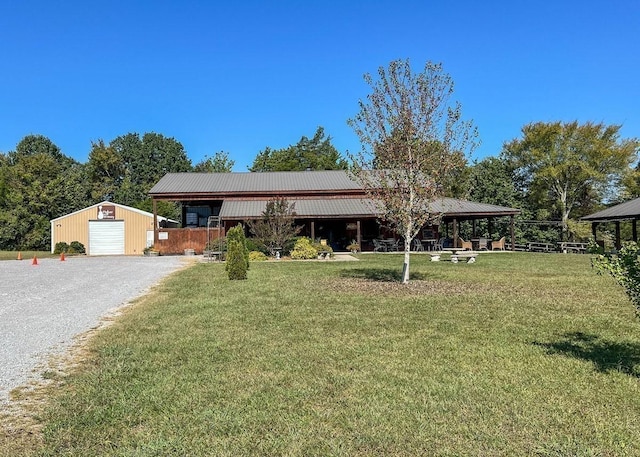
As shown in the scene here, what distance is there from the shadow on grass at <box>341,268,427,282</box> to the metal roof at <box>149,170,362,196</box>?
48.8 ft

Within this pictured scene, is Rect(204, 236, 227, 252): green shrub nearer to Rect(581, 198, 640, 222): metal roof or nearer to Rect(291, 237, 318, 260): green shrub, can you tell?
Rect(291, 237, 318, 260): green shrub

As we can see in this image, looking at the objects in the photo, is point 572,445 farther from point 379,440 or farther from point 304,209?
point 304,209

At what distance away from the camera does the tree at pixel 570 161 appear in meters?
35.6

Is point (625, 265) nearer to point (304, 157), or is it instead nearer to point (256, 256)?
point (256, 256)

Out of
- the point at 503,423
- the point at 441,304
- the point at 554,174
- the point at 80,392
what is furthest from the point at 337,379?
the point at 554,174

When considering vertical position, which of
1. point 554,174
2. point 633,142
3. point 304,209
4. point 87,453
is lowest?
point 87,453

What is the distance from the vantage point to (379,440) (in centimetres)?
308

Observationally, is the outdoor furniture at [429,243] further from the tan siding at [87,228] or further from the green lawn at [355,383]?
the green lawn at [355,383]

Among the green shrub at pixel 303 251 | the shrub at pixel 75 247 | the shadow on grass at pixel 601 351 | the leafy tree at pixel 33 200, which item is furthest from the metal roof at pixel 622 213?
the leafy tree at pixel 33 200

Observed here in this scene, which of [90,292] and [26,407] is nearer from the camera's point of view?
[26,407]

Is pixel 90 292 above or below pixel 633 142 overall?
below

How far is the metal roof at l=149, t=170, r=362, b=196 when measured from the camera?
3052 centimetres

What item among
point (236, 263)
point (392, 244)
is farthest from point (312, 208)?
point (236, 263)

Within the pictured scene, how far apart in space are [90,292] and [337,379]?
8910 millimetres
